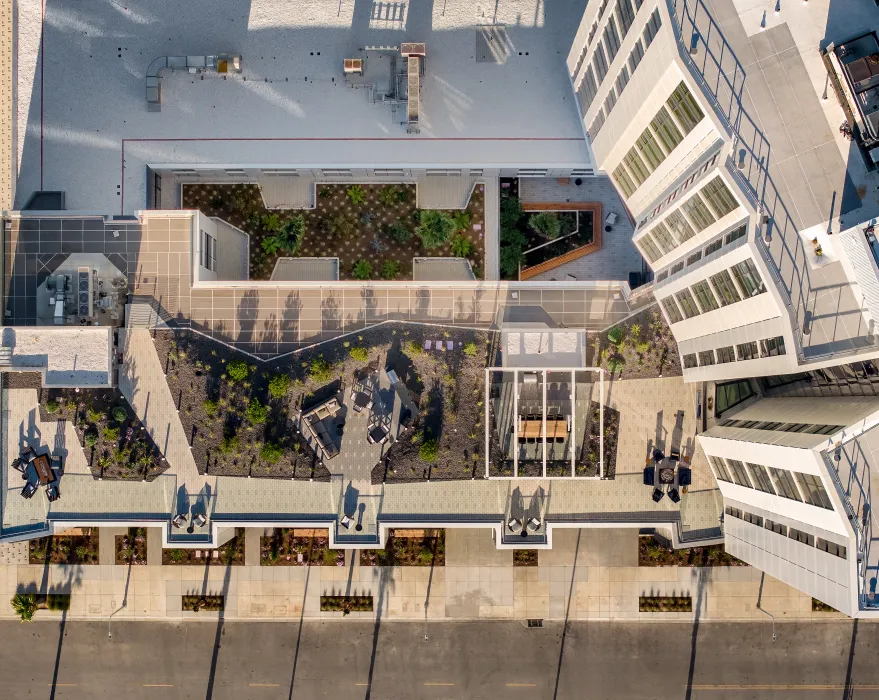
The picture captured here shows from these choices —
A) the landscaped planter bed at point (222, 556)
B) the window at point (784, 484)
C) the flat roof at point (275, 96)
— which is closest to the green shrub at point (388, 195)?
the flat roof at point (275, 96)

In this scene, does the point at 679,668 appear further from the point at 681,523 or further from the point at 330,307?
the point at 330,307

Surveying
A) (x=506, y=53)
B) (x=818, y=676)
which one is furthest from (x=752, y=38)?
(x=818, y=676)

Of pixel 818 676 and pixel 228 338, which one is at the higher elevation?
pixel 228 338

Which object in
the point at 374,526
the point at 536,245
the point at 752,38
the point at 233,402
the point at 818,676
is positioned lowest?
the point at 818,676

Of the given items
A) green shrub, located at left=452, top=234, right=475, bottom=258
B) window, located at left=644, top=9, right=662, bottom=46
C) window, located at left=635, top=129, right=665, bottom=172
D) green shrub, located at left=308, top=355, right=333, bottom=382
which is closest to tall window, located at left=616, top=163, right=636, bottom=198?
window, located at left=635, top=129, right=665, bottom=172

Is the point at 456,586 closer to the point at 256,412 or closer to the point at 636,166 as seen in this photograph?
the point at 256,412
